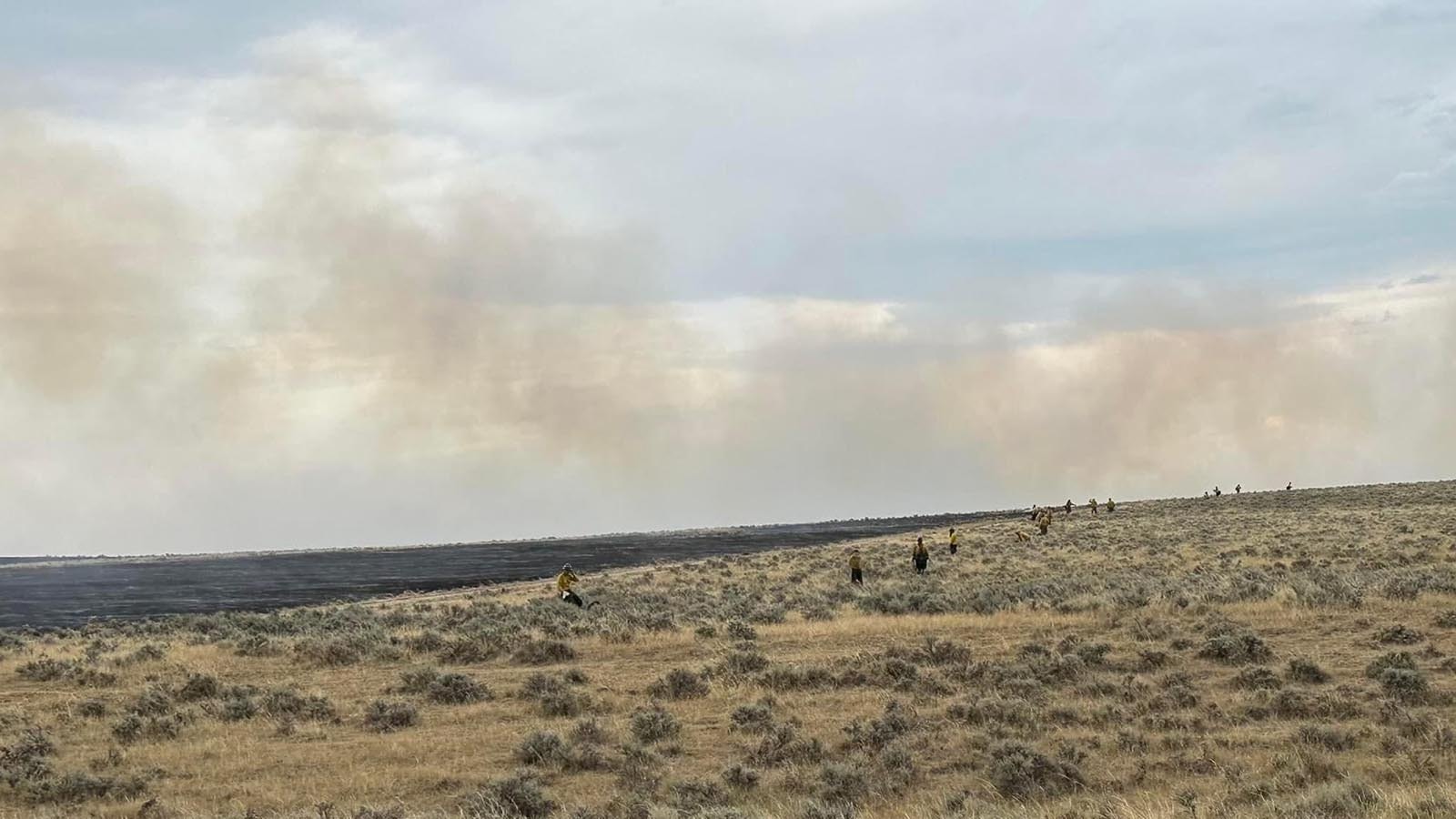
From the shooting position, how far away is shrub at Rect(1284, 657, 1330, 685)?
1744 cm

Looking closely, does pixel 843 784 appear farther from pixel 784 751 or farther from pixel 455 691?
pixel 455 691

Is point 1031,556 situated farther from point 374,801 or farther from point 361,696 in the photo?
point 374,801

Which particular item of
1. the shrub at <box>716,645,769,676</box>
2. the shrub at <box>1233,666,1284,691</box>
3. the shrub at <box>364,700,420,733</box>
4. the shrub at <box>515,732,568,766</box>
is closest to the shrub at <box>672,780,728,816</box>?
the shrub at <box>515,732,568,766</box>

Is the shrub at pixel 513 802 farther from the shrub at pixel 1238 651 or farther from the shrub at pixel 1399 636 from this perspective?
the shrub at pixel 1399 636

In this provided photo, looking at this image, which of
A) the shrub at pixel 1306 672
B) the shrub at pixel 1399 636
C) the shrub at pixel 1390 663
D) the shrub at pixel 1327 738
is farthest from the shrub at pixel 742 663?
the shrub at pixel 1399 636

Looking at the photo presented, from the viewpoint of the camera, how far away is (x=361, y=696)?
20.4 m

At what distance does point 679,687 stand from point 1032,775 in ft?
25.9

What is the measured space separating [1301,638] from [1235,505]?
252 feet

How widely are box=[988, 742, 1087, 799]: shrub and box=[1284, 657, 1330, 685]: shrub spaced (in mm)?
6880

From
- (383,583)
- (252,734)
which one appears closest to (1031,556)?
A: (252,734)

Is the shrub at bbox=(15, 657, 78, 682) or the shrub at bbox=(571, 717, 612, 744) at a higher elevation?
the shrub at bbox=(15, 657, 78, 682)

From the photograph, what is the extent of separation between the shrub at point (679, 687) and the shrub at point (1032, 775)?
7102mm

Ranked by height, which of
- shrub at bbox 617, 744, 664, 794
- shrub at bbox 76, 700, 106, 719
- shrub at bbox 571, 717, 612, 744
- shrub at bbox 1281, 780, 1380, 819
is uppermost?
shrub at bbox 76, 700, 106, 719

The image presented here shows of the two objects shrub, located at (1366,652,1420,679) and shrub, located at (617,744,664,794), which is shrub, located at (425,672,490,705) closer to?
shrub, located at (617,744,664,794)
